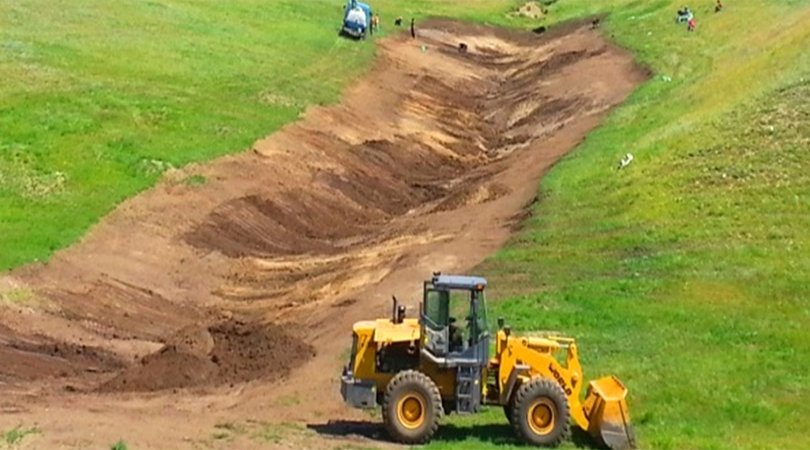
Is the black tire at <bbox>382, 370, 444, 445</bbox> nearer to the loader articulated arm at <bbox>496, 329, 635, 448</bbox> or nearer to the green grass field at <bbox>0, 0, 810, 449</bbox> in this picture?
the green grass field at <bbox>0, 0, 810, 449</bbox>

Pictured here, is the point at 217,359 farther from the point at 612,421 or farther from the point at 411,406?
the point at 612,421

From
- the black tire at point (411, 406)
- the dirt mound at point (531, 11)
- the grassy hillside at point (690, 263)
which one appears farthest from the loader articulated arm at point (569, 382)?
the dirt mound at point (531, 11)

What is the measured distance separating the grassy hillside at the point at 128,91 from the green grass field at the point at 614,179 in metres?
0.11

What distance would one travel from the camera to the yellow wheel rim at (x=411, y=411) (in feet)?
69.3

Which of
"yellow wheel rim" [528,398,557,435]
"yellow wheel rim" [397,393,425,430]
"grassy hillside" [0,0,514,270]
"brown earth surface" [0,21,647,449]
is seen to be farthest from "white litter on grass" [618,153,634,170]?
"yellow wheel rim" [397,393,425,430]

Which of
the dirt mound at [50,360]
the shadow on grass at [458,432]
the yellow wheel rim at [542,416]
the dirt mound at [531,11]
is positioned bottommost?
the shadow on grass at [458,432]

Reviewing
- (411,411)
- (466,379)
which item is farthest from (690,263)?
(411,411)

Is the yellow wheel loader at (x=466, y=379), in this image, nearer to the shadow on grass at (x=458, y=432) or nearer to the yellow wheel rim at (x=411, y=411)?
the yellow wheel rim at (x=411, y=411)

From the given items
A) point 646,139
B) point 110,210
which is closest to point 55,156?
point 110,210

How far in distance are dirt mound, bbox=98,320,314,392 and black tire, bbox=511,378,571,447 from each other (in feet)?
23.4

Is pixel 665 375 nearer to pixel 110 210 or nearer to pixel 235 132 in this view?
pixel 110 210

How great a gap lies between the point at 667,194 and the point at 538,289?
7523 mm

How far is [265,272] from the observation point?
36.3 m

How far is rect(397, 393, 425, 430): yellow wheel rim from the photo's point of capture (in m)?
21.1
